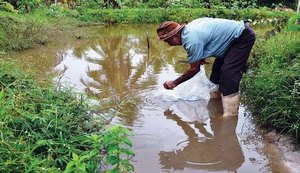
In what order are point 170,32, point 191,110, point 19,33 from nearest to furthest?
point 170,32
point 191,110
point 19,33

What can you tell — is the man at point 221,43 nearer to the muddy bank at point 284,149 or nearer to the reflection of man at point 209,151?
the reflection of man at point 209,151

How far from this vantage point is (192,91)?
216 inches

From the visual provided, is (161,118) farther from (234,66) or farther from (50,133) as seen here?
(50,133)

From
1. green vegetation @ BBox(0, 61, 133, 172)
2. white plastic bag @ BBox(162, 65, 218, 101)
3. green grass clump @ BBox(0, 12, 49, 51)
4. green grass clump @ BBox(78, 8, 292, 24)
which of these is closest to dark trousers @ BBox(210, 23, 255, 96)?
white plastic bag @ BBox(162, 65, 218, 101)

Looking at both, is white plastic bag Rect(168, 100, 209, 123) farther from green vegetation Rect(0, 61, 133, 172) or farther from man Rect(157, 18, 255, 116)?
green vegetation Rect(0, 61, 133, 172)

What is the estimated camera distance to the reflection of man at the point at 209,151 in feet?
12.1

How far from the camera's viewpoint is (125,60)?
8391mm

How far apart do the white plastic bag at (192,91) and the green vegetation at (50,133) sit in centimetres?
162

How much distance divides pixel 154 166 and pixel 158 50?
6251 millimetres

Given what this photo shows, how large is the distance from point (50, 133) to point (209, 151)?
64.2 inches

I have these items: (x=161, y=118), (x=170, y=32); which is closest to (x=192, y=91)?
(x=161, y=118)

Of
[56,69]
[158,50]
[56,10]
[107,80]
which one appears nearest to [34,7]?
[56,10]

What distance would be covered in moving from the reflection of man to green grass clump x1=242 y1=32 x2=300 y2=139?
410 mm

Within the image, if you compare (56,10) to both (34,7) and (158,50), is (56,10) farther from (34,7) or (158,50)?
(158,50)
